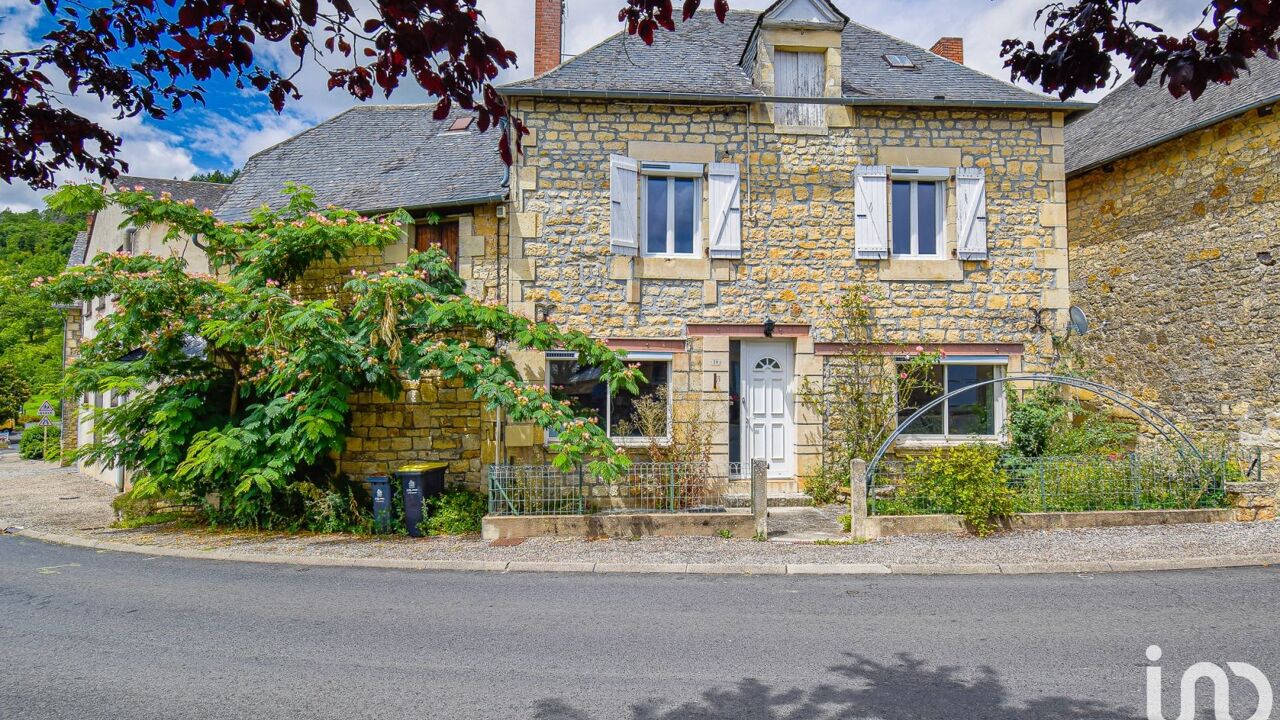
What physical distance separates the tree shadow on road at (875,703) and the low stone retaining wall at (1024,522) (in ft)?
13.0

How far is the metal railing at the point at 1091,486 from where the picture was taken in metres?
8.67

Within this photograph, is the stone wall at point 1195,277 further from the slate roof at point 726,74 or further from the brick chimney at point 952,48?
the brick chimney at point 952,48

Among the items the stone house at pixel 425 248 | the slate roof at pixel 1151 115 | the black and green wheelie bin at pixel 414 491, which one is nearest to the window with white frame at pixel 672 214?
the stone house at pixel 425 248

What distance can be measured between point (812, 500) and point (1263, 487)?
Answer: 206 inches

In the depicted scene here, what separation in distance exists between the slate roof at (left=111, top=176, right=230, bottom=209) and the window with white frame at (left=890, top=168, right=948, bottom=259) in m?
16.4

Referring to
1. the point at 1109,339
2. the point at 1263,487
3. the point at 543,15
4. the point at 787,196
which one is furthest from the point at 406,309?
the point at 1109,339

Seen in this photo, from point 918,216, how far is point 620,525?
6567mm

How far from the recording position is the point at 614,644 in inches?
200

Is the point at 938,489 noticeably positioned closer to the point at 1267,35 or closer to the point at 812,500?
the point at 812,500

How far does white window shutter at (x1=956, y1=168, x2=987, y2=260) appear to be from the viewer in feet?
35.6

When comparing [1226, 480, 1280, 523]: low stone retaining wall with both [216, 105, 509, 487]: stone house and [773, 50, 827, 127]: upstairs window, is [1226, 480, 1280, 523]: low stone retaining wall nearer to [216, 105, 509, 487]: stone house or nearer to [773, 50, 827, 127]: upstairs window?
[773, 50, 827, 127]: upstairs window

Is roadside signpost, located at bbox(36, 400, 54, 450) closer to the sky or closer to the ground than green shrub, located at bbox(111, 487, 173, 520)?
closer to the sky

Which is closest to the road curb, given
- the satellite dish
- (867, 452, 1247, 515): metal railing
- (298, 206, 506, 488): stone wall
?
(867, 452, 1247, 515): metal railing

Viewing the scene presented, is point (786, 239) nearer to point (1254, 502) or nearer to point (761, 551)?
point (761, 551)
